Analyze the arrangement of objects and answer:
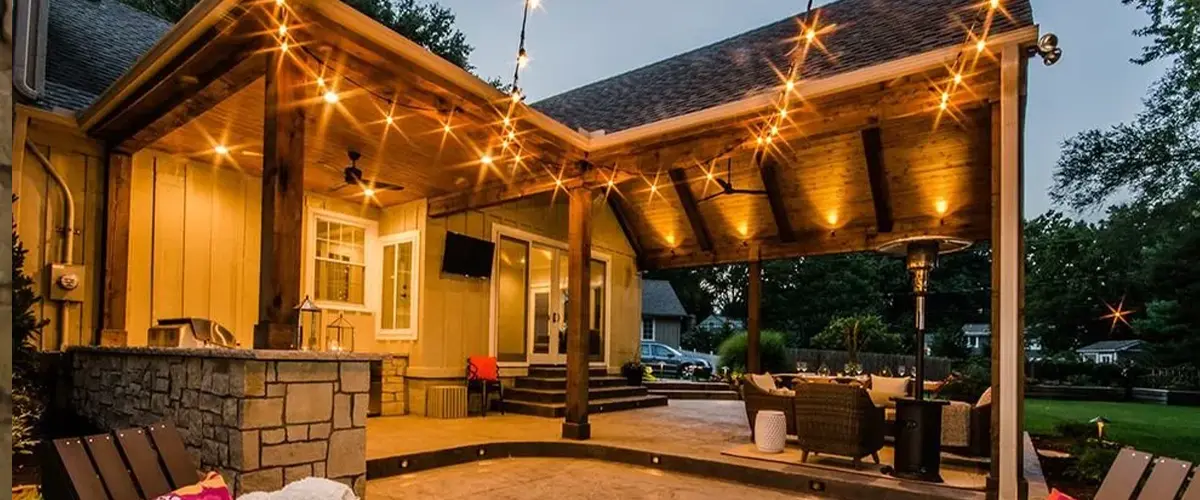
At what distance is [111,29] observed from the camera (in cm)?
816

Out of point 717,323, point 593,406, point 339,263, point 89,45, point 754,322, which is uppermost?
point 89,45

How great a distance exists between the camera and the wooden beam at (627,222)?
1088cm

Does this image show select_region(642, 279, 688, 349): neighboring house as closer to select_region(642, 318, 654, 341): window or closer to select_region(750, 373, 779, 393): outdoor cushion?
select_region(642, 318, 654, 341): window

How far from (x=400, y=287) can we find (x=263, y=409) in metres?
5.22

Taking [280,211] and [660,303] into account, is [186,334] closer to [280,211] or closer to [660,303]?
[280,211]

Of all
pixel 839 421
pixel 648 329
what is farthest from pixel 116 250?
pixel 648 329

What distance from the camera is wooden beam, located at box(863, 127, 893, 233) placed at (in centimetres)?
777

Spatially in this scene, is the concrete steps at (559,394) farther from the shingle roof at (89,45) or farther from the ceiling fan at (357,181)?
the shingle roof at (89,45)

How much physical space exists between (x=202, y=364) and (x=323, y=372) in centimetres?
68

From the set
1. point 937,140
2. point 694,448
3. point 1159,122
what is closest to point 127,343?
point 694,448

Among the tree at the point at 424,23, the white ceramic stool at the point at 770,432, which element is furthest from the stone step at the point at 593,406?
the tree at the point at 424,23

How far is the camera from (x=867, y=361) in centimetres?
1656

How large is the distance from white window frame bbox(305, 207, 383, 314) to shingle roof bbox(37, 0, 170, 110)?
243 cm

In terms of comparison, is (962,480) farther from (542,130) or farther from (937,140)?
(542,130)
